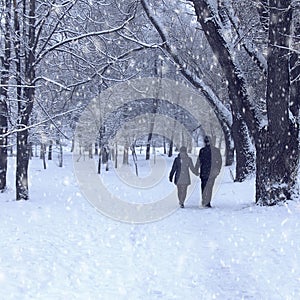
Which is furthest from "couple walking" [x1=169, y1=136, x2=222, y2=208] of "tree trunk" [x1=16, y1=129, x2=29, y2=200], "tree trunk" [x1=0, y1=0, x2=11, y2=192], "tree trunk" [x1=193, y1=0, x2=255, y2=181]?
"tree trunk" [x1=0, y1=0, x2=11, y2=192]

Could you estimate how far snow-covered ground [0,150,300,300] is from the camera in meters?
5.18

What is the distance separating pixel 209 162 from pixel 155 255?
5.31 metres

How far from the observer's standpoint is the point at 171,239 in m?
7.86

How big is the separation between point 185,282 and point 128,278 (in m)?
0.80

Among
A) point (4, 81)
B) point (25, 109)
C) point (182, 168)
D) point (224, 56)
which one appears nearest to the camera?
point (224, 56)

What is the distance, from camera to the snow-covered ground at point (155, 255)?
5.18 meters

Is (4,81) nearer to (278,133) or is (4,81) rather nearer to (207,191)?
(207,191)

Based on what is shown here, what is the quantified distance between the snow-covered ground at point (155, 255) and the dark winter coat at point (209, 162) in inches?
47.5

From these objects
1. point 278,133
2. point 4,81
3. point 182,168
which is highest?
point 4,81

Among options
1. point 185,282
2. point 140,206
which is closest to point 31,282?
point 185,282

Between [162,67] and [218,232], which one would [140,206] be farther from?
[162,67]

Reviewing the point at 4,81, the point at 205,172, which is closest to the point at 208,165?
the point at 205,172

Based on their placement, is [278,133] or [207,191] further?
[207,191]

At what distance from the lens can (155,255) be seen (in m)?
6.80
